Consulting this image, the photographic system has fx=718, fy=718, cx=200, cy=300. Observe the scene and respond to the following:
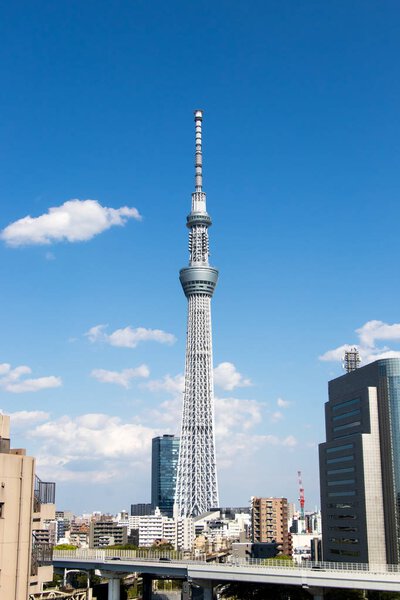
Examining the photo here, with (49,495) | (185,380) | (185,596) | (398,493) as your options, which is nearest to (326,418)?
(398,493)

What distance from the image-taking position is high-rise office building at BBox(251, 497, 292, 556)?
165625 mm

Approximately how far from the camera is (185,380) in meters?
197

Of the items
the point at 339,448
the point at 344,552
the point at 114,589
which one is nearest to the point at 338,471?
the point at 339,448

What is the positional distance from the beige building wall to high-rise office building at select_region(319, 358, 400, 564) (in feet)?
242

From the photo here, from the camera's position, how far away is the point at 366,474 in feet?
279

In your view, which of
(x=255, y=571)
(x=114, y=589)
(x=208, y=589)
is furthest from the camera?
A: (x=114, y=589)

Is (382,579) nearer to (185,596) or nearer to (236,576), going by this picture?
(236,576)

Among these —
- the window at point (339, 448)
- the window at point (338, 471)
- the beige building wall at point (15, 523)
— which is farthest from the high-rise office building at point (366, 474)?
the beige building wall at point (15, 523)

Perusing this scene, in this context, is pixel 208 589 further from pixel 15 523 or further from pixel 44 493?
pixel 15 523

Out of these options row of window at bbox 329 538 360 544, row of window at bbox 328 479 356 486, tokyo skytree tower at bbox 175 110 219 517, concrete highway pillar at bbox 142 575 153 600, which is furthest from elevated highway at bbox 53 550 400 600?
tokyo skytree tower at bbox 175 110 219 517

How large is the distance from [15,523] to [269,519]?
160122 millimetres

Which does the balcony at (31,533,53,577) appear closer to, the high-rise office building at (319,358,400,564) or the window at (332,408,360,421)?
the high-rise office building at (319,358,400,564)

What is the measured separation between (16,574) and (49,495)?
4277 mm

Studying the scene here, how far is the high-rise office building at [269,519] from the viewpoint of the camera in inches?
6521
